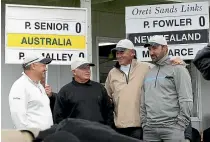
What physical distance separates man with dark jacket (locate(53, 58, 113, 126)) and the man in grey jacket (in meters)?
0.54

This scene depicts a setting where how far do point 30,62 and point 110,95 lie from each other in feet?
3.87

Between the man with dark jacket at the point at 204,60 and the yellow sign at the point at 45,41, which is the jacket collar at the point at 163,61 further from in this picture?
the man with dark jacket at the point at 204,60

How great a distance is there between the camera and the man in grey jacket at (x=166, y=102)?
495cm

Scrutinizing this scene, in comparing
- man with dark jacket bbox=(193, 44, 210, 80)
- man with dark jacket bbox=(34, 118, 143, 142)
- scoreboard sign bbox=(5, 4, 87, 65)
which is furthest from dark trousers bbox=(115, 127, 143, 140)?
man with dark jacket bbox=(34, 118, 143, 142)

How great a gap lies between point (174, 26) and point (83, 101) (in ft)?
7.11

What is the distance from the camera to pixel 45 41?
6188 mm

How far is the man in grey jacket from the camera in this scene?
495 cm

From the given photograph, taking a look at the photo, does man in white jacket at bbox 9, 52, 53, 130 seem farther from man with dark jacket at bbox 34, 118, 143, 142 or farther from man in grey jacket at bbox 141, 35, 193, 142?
man with dark jacket at bbox 34, 118, 143, 142

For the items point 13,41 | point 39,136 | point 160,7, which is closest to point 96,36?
point 160,7

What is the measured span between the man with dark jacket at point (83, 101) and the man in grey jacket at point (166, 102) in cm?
54

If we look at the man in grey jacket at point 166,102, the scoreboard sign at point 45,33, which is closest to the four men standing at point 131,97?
the man in grey jacket at point 166,102

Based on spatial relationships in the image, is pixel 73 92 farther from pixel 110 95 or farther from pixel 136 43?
pixel 136 43

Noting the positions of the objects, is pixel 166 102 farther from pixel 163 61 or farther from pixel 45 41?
pixel 45 41

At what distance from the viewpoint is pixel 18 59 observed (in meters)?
5.97
